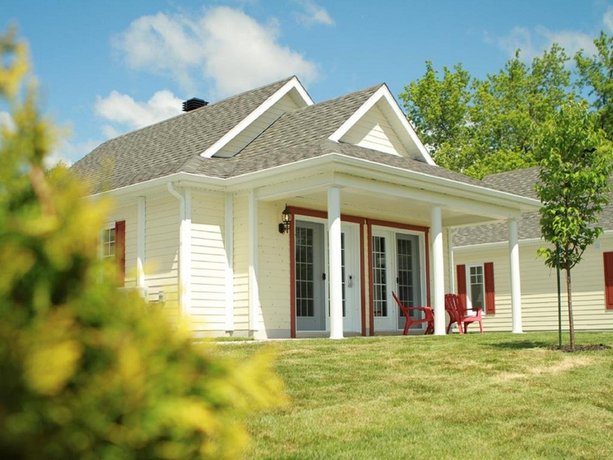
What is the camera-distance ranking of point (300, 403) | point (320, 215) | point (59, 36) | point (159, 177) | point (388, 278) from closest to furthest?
point (300, 403) < point (159, 177) < point (320, 215) < point (388, 278) < point (59, 36)

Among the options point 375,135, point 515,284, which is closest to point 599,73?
point 515,284

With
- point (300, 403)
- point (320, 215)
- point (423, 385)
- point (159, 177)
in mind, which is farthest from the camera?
point (320, 215)

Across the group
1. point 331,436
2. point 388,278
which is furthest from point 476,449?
point 388,278

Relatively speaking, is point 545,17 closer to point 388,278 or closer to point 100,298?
point 388,278

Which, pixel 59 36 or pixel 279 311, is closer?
pixel 279 311

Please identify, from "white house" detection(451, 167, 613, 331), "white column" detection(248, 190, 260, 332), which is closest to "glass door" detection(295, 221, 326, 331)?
"white column" detection(248, 190, 260, 332)

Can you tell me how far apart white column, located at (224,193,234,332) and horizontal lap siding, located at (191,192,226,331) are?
7cm

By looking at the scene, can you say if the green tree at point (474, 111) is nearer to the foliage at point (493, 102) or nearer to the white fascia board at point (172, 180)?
the foliage at point (493, 102)

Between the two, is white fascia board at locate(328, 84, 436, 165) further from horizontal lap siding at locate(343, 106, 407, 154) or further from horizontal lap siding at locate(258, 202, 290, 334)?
horizontal lap siding at locate(258, 202, 290, 334)

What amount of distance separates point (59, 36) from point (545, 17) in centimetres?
4255

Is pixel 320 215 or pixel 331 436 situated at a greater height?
pixel 320 215

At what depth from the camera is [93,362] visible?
1.38m

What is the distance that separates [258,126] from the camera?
16219 millimetres

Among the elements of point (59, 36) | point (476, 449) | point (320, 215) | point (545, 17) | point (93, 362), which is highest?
point (545, 17)
